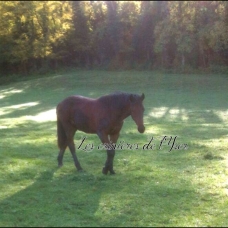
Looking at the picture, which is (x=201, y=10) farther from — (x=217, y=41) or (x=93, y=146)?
(x=93, y=146)

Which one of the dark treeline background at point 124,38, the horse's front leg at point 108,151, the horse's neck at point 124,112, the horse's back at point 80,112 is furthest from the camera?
the dark treeline background at point 124,38

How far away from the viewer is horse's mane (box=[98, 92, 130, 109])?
7.26 m

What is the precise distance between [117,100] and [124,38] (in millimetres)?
34835

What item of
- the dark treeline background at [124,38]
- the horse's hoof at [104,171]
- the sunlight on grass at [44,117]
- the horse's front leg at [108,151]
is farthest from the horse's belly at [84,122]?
the dark treeline background at [124,38]

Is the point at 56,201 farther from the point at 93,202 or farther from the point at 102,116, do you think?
the point at 102,116

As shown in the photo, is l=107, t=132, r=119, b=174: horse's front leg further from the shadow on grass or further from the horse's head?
the horse's head

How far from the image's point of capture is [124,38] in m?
41.4

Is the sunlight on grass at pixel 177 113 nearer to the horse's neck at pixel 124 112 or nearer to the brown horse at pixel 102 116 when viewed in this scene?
the brown horse at pixel 102 116

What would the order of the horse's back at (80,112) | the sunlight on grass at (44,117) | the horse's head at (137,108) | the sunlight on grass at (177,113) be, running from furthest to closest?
the sunlight on grass at (177,113), the sunlight on grass at (44,117), the horse's back at (80,112), the horse's head at (137,108)

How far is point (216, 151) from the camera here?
385 inches

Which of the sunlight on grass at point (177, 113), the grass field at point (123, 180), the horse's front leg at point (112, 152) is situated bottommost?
the sunlight on grass at point (177, 113)

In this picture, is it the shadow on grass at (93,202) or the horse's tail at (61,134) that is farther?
Result: the horse's tail at (61,134)

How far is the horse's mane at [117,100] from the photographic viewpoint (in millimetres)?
7260

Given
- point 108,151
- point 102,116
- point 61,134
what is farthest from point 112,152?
point 61,134
